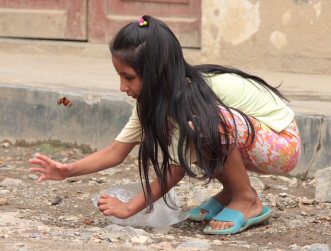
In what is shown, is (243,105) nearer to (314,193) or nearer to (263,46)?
(314,193)

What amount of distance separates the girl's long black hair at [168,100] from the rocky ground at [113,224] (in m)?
0.25

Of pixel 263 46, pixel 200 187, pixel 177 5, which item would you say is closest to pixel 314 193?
pixel 200 187

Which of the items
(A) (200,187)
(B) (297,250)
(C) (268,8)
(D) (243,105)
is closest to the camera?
(B) (297,250)

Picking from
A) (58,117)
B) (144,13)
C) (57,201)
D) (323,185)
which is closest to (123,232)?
(57,201)

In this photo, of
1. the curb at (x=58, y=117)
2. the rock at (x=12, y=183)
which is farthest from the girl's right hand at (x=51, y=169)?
the curb at (x=58, y=117)

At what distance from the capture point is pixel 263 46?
615 cm

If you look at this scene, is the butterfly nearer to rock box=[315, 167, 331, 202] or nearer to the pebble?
the pebble

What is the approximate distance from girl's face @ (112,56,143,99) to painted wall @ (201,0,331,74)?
10.4 feet

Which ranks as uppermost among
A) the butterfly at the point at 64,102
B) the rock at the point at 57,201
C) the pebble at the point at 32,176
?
the butterfly at the point at 64,102

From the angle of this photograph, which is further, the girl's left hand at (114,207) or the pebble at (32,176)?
the pebble at (32,176)

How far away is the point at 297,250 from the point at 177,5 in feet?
12.4

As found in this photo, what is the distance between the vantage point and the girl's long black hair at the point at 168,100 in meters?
3.04

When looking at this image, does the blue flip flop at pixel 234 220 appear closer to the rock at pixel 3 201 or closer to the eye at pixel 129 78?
the eye at pixel 129 78

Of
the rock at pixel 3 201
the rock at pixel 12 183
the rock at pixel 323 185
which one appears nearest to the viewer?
the rock at pixel 3 201
